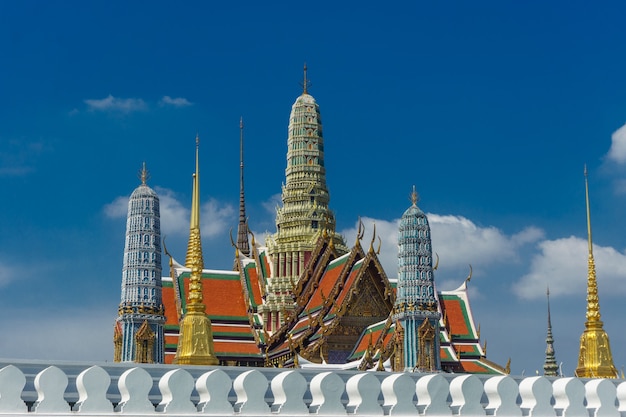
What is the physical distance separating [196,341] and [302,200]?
21491mm

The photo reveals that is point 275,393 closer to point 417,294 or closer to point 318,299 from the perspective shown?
point 417,294

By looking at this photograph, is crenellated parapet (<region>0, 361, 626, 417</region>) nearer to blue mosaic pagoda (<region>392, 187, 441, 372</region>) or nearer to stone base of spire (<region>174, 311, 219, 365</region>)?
stone base of spire (<region>174, 311, 219, 365</region>)

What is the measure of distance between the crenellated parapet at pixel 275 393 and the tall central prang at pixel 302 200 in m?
32.7

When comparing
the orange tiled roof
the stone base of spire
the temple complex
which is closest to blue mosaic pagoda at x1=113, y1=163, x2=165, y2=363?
the temple complex

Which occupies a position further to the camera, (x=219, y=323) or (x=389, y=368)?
(x=219, y=323)

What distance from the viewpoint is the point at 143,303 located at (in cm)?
3897

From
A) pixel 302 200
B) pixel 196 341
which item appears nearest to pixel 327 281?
pixel 302 200

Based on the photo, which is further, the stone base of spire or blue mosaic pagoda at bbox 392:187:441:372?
blue mosaic pagoda at bbox 392:187:441:372

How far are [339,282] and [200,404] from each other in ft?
101

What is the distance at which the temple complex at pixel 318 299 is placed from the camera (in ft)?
132

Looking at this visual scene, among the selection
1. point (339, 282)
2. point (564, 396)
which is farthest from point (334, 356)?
point (564, 396)

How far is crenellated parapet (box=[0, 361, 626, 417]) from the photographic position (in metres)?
12.8

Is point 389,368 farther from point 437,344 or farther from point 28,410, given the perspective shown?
point 28,410

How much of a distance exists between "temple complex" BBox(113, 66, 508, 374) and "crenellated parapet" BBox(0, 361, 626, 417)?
21.9m
